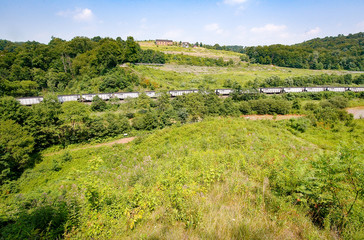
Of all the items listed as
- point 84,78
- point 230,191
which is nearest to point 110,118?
point 230,191

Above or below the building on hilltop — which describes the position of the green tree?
below

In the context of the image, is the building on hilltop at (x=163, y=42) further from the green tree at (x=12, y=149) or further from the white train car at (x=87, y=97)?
the green tree at (x=12, y=149)

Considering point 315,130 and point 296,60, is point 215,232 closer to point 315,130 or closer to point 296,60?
point 315,130

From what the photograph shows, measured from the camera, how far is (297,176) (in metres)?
→ 5.04

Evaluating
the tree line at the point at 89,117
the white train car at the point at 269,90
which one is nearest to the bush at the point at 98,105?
the tree line at the point at 89,117

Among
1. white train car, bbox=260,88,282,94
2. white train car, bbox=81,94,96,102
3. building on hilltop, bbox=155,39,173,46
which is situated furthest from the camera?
building on hilltop, bbox=155,39,173,46

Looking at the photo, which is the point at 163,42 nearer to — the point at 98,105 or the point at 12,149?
the point at 98,105

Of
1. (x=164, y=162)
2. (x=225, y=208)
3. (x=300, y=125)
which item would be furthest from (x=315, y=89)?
(x=225, y=208)

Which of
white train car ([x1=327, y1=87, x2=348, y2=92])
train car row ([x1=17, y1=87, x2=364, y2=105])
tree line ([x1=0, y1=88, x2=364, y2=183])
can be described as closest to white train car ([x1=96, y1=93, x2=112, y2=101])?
train car row ([x1=17, y1=87, x2=364, y2=105])

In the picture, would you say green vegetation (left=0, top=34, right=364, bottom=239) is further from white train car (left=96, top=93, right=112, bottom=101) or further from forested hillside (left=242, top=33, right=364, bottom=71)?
forested hillside (left=242, top=33, right=364, bottom=71)

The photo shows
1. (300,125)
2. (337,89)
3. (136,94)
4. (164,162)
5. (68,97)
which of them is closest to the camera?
(164,162)

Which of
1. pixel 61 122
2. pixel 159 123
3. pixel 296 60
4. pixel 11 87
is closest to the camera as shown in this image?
pixel 61 122

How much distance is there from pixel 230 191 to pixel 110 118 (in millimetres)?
25993

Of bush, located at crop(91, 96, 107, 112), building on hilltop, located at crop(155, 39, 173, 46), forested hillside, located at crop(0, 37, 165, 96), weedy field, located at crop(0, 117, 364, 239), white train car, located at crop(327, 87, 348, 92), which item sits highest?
building on hilltop, located at crop(155, 39, 173, 46)
